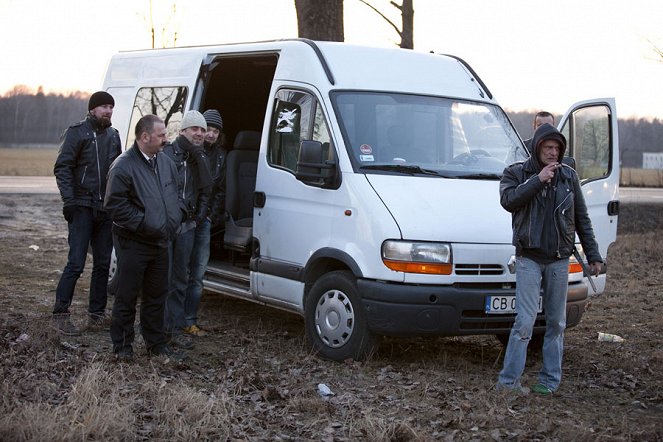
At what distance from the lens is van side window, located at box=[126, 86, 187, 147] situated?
972 centimetres

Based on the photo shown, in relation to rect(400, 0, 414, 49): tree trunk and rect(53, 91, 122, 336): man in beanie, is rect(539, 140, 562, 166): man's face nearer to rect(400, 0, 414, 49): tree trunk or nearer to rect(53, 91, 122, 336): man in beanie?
rect(53, 91, 122, 336): man in beanie

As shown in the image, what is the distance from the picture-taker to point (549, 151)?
6.45 metres

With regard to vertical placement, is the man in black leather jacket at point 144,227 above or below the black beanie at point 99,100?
below

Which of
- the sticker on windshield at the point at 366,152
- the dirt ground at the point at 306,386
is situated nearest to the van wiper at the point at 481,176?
the sticker on windshield at the point at 366,152

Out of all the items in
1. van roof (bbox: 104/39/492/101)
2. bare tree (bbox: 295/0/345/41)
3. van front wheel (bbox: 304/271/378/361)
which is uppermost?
bare tree (bbox: 295/0/345/41)

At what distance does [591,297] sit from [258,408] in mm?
6134

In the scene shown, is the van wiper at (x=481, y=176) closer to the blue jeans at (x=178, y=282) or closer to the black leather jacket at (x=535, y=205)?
the black leather jacket at (x=535, y=205)

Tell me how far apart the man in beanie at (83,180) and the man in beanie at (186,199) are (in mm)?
765

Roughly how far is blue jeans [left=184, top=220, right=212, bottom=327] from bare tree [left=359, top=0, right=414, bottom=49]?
861cm

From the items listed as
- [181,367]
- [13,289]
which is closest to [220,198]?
[181,367]

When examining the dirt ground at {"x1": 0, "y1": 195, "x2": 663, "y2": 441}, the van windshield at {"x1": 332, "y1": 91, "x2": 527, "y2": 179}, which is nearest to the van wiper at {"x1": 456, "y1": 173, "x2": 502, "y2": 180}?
the van windshield at {"x1": 332, "y1": 91, "x2": 527, "y2": 179}

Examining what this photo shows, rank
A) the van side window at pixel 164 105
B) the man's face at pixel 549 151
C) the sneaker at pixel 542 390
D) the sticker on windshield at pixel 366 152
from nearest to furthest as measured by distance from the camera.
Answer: the man's face at pixel 549 151
the sneaker at pixel 542 390
the sticker on windshield at pixel 366 152
the van side window at pixel 164 105

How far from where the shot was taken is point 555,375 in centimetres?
684

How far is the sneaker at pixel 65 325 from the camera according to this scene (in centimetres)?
821
